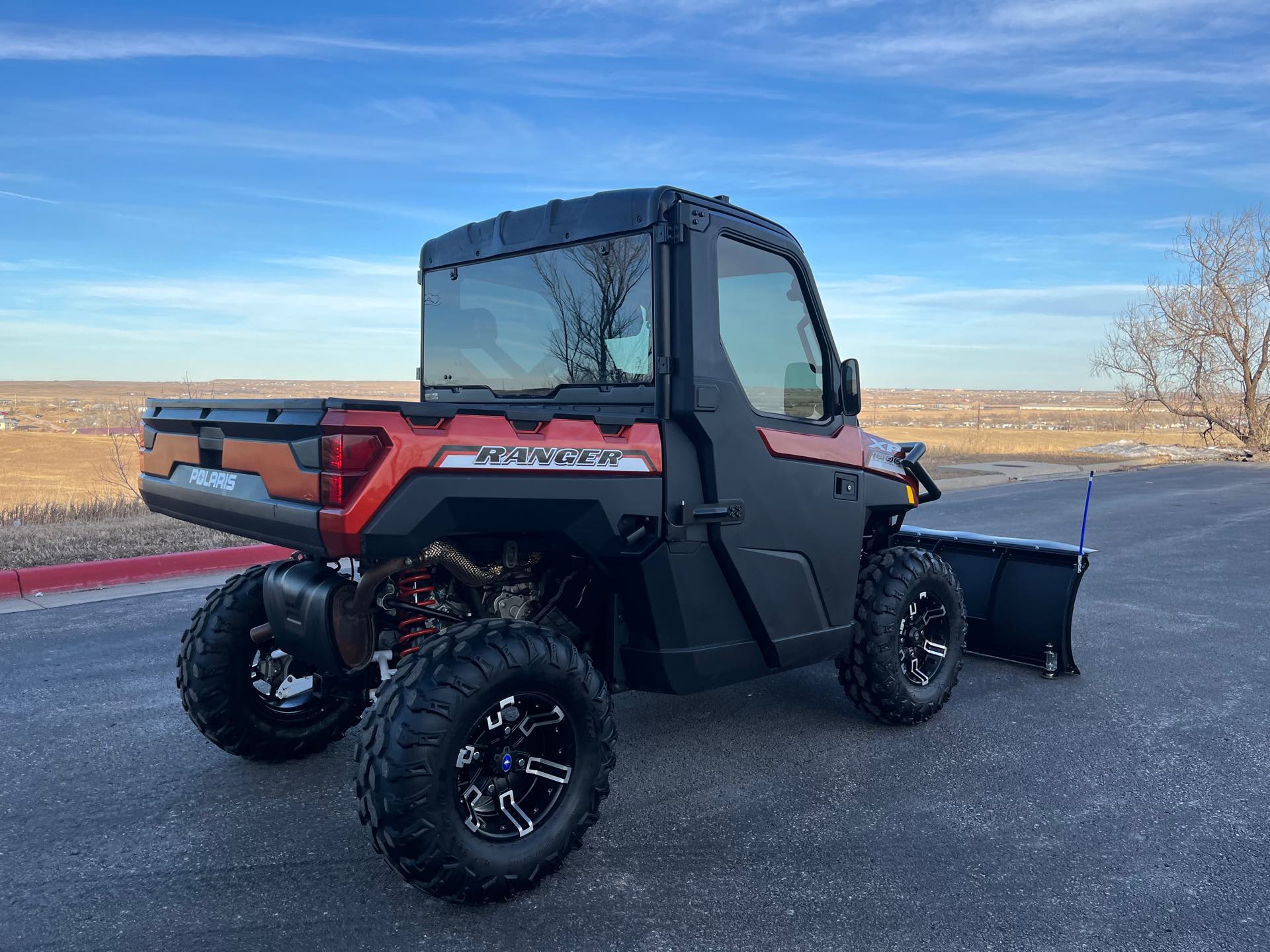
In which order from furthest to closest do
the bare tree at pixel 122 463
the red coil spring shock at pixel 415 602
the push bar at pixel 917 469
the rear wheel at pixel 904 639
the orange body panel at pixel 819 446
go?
the bare tree at pixel 122 463, the push bar at pixel 917 469, the rear wheel at pixel 904 639, the orange body panel at pixel 819 446, the red coil spring shock at pixel 415 602

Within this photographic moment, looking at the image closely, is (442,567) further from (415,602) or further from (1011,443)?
(1011,443)

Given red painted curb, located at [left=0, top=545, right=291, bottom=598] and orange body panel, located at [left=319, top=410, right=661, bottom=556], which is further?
red painted curb, located at [left=0, top=545, right=291, bottom=598]

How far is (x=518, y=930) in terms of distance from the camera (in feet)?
9.97

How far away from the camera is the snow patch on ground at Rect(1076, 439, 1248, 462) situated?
27406 mm

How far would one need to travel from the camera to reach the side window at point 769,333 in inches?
157

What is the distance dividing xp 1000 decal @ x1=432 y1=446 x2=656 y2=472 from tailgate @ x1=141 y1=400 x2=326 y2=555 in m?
0.42

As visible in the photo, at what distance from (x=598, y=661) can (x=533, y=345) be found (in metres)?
1.44

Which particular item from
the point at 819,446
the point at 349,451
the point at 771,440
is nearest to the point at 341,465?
the point at 349,451

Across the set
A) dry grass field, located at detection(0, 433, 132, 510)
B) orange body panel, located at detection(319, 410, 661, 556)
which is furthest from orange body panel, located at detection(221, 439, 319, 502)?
dry grass field, located at detection(0, 433, 132, 510)

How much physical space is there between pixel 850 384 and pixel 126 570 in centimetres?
676

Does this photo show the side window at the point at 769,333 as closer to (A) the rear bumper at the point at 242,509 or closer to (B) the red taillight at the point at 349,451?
(B) the red taillight at the point at 349,451

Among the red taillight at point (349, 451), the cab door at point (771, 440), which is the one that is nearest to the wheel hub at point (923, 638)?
the cab door at point (771, 440)

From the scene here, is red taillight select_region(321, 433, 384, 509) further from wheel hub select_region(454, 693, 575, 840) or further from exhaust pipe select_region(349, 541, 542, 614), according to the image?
wheel hub select_region(454, 693, 575, 840)

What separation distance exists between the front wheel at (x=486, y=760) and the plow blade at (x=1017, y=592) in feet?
Result: 10.8
